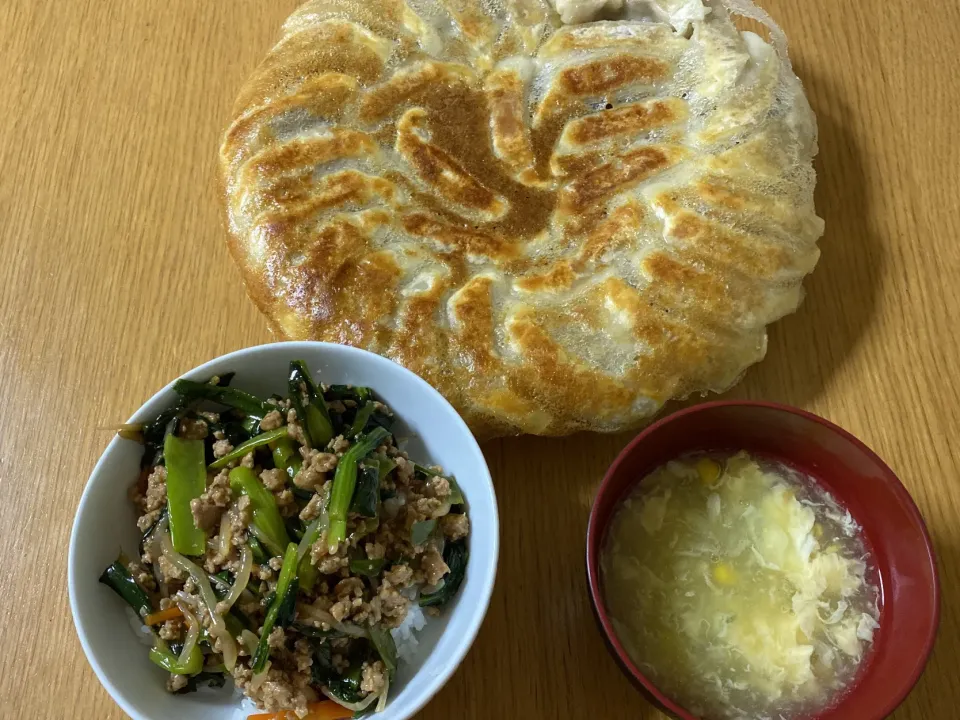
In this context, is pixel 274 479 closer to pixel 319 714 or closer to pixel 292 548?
pixel 292 548

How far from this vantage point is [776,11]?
1.75 meters

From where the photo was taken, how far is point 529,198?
1.38 metres

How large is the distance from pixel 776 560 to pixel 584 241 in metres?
0.62

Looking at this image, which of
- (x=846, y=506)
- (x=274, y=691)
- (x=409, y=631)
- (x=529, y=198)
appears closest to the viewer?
(x=274, y=691)

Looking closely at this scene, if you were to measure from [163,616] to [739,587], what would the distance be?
86cm

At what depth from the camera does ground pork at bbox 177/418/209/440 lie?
44.1 inches

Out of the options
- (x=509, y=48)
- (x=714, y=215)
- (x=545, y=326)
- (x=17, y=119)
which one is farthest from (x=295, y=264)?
(x=17, y=119)

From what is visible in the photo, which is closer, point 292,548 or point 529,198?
point 292,548

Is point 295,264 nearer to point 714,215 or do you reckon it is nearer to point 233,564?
point 233,564

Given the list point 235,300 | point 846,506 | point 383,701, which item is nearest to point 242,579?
point 383,701

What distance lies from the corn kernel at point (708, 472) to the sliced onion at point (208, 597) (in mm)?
766

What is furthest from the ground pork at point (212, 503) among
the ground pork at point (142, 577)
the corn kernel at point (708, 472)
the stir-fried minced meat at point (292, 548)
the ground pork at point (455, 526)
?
the corn kernel at point (708, 472)

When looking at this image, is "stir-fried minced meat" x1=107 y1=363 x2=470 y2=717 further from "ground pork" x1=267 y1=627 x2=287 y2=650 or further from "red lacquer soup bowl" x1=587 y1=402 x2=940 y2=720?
"red lacquer soup bowl" x1=587 y1=402 x2=940 y2=720

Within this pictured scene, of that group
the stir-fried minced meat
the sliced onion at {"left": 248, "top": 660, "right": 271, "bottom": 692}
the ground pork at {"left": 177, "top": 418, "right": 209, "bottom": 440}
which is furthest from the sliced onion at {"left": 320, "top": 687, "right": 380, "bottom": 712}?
the ground pork at {"left": 177, "top": 418, "right": 209, "bottom": 440}
